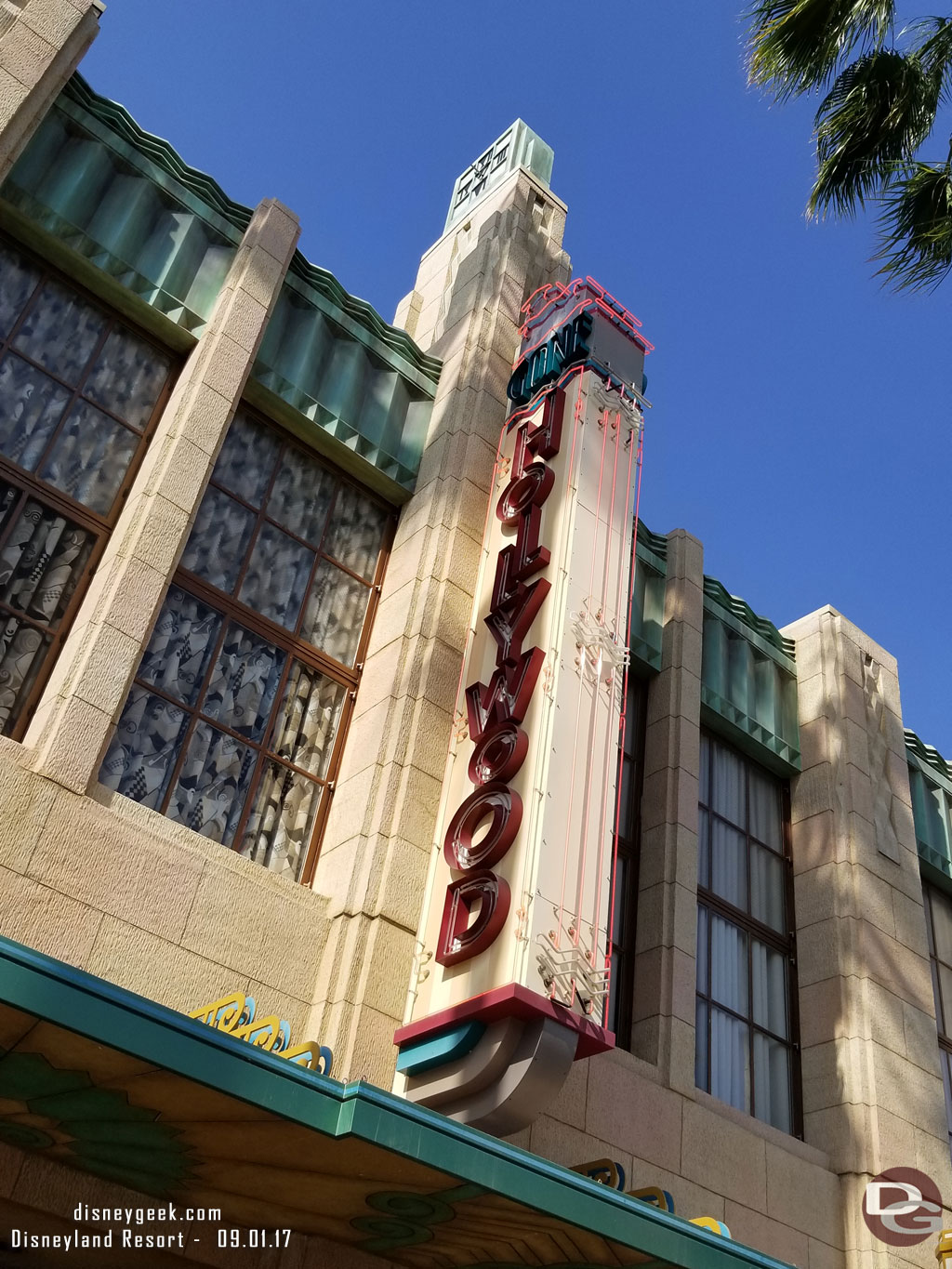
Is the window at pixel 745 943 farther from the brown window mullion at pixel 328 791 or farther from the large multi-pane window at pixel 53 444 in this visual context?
the large multi-pane window at pixel 53 444

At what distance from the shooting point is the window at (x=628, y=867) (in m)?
15.4

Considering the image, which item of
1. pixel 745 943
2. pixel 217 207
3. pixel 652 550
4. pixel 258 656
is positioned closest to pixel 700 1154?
pixel 745 943

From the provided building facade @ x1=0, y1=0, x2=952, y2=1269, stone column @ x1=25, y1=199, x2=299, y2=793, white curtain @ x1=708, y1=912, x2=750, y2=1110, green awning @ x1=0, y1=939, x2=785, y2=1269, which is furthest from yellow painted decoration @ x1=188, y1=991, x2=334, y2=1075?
white curtain @ x1=708, y1=912, x2=750, y2=1110

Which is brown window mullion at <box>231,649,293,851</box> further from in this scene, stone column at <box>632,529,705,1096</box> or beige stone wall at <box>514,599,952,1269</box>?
stone column at <box>632,529,705,1096</box>

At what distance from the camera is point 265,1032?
9547 mm

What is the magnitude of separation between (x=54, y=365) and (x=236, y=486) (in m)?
2.39

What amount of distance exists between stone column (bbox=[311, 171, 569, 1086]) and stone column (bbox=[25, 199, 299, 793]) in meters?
2.74

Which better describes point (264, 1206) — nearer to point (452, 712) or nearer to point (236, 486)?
point (452, 712)

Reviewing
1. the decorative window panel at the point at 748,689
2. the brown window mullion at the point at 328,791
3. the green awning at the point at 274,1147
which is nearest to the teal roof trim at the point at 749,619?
the decorative window panel at the point at 748,689

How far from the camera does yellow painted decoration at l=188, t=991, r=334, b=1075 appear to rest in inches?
369

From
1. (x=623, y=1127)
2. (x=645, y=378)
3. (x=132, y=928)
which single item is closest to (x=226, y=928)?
(x=132, y=928)

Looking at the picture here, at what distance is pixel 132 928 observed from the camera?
11.0m

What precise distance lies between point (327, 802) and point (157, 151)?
8074 millimetres

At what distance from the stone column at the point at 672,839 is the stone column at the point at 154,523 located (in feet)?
24.0
